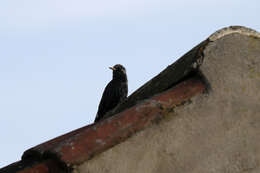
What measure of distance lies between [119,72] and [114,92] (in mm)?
726

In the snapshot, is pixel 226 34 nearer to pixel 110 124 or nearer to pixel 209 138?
pixel 209 138

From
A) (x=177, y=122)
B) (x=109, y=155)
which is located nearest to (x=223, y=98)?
(x=177, y=122)

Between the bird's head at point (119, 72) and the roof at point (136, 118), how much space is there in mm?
6599

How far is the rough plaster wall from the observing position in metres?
3.23

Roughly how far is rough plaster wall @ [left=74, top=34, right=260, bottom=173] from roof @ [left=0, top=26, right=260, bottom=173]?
31 millimetres

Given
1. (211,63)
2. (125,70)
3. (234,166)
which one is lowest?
(125,70)

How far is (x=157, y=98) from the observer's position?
352 cm

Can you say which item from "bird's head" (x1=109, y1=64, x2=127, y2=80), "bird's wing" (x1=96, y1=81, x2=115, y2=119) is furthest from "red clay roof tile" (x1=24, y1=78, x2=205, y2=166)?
"bird's head" (x1=109, y1=64, x2=127, y2=80)

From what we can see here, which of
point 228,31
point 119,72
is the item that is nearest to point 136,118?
point 228,31

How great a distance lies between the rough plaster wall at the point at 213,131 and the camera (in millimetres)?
3234

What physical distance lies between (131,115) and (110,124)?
5.7 inches

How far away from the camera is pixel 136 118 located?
337cm

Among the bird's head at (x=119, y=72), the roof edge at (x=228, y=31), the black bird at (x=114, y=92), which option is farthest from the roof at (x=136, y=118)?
the bird's head at (x=119, y=72)

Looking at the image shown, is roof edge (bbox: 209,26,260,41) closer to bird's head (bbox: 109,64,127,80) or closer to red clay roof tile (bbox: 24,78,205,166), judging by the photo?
red clay roof tile (bbox: 24,78,205,166)
